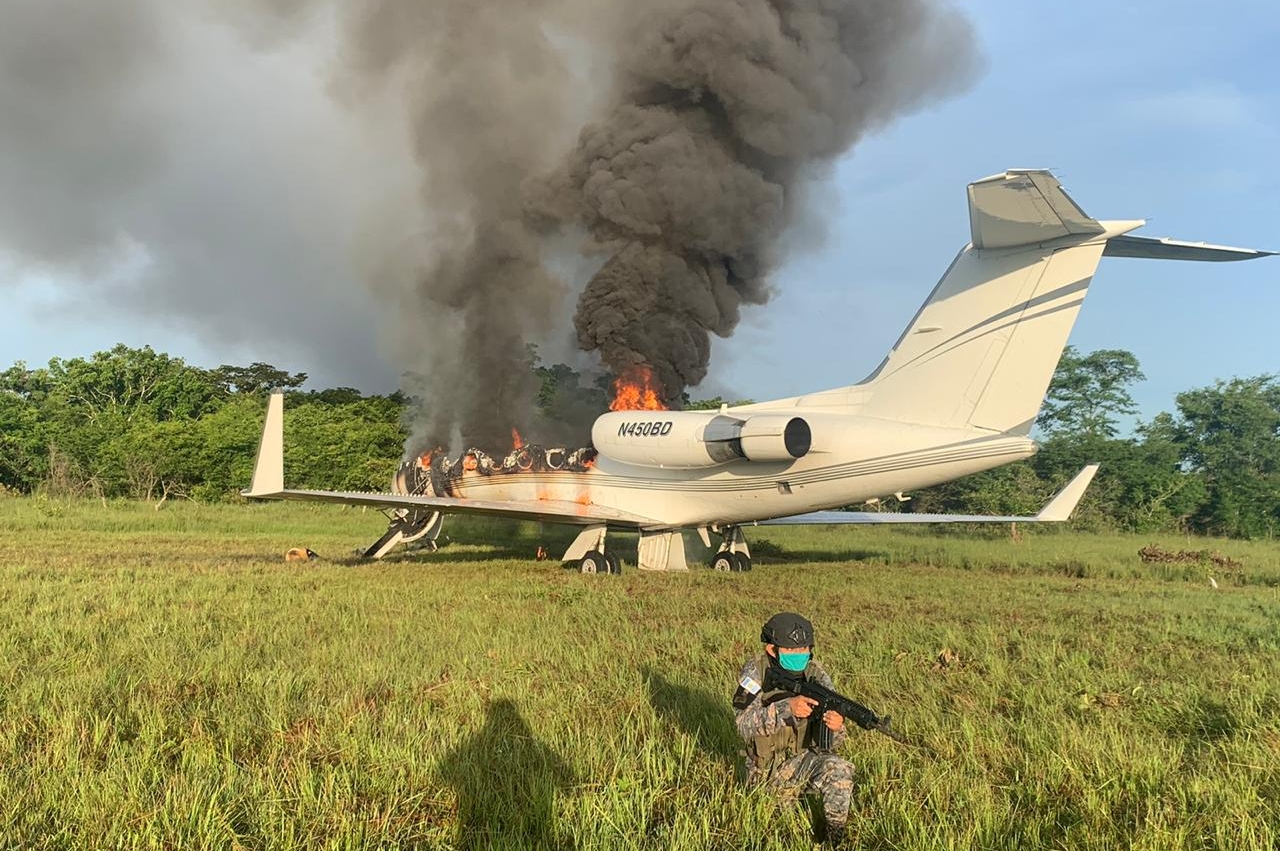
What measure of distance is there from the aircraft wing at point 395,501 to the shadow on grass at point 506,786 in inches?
348

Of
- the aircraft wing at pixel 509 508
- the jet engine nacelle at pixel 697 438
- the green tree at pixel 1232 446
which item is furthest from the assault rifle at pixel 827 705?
the green tree at pixel 1232 446

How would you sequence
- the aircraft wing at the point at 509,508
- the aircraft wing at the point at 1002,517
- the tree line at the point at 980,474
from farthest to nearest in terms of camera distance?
the tree line at the point at 980,474 < the aircraft wing at the point at 1002,517 < the aircraft wing at the point at 509,508

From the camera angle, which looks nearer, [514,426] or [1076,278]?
[1076,278]

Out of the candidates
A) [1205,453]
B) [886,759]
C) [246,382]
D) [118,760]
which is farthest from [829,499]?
[246,382]

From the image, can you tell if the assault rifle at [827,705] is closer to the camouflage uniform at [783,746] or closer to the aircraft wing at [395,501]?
the camouflage uniform at [783,746]

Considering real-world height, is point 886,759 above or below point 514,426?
below

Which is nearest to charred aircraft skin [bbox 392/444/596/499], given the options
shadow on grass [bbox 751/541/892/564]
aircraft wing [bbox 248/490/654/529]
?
aircraft wing [bbox 248/490/654/529]

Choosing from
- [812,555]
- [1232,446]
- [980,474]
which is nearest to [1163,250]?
[812,555]

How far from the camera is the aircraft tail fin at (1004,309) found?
980cm

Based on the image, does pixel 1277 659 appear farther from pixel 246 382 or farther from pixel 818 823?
pixel 246 382

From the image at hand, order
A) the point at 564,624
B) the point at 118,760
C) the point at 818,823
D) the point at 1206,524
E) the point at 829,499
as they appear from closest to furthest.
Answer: the point at 818,823
the point at 118,760
the point at 564,624
the point at 829,499
the point at 1206,524

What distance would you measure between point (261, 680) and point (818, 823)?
392 cm

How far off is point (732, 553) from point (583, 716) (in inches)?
430

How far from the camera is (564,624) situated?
8359 millimetres
